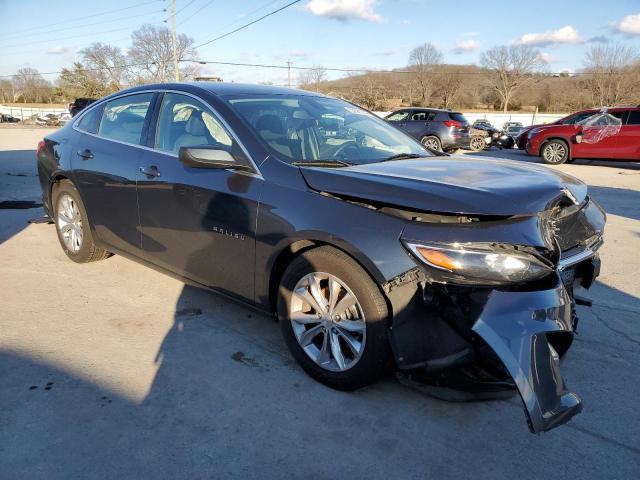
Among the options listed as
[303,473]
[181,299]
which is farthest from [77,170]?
[303,473]

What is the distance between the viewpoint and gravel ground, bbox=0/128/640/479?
226cm

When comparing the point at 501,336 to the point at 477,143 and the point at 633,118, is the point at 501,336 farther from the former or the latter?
the point at 477,143

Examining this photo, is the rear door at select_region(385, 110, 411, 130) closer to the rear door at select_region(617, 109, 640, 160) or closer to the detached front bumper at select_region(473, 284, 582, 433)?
the rear door at select_region(617, 109, 640, 160)

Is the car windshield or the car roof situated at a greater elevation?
the car roof

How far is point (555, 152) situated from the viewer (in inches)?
626

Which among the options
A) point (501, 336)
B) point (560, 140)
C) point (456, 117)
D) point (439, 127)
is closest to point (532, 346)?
point (501, 336)

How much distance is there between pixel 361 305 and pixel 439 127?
53.9 feet

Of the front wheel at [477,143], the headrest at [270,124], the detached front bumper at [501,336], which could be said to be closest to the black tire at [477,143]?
the front wheel at [477,143]

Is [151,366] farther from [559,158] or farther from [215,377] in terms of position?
[559,158]

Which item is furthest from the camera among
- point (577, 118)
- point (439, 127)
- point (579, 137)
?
point (439, 127)

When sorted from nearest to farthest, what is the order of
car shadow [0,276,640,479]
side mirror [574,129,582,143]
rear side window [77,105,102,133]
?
car shadow [0,276,640,479]
rear side window [77,105,102,133]
side mirror [574,129,582,143]

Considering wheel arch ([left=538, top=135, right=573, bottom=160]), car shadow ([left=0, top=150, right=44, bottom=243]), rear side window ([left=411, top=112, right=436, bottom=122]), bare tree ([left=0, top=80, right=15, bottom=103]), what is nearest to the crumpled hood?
car shadow ([left=0, top=150, right=44, bottom=243])

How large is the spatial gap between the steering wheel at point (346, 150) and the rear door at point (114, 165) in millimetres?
1556

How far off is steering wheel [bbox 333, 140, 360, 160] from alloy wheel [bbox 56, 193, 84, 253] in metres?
2.69
